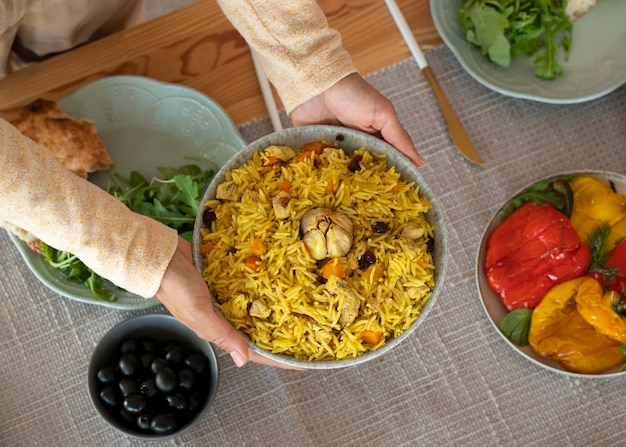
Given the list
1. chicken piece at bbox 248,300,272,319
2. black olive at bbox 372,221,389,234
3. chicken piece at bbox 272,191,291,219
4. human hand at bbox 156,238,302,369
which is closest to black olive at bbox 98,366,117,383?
human hand at bbox 156,238,302,369

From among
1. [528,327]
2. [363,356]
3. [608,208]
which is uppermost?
[363,356]

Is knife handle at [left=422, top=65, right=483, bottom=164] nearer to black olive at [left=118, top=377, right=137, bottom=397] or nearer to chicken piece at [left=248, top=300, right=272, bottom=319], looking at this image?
chicken piece at [left=248, top=300, right=272, bottom=319]

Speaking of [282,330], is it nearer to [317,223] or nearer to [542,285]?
[317,223]

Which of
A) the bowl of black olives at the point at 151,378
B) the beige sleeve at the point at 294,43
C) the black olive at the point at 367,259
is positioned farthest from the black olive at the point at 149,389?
the beige sleeve at the point at 294,43

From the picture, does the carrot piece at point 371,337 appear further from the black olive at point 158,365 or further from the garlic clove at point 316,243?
the black olive at point 158,365

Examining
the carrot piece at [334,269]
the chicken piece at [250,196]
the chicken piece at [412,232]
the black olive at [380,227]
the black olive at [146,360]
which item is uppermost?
the chicken piece at [250,196]

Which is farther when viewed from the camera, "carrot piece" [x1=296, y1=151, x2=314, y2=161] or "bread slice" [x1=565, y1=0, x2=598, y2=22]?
"bread slice" [x1=565, y1=0, x2=598, y2=22]

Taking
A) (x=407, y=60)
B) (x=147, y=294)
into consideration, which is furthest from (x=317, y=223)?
(x=407, y=60)
